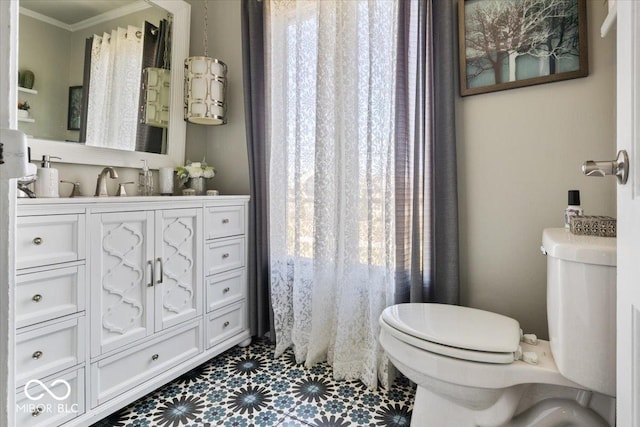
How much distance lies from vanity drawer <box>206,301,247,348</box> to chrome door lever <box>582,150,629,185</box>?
5.36 feet

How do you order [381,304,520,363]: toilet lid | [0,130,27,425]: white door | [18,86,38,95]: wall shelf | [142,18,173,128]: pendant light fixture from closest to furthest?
[0,130,27,425]: white door
[381,304,520,363]: toilet lid
[18,86,38,95]: wall shelf
[142,18,173,128]: pendant light fixture

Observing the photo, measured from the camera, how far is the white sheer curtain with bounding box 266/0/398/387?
1.50 metres

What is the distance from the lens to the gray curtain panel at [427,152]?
140 cm

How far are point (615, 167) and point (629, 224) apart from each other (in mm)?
109

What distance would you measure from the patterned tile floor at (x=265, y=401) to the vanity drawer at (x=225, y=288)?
327 mm

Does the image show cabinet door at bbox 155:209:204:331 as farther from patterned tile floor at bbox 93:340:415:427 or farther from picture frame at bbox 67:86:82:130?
picture frame at bbox 67:86:82:130

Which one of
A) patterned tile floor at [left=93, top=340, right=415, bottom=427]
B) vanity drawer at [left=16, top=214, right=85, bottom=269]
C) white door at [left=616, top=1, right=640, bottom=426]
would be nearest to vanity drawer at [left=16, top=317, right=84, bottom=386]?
vanity drawer at [left=16, top=214, right=85, bottom=269]

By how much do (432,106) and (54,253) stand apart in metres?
1.57

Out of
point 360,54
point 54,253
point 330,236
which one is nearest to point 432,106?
point 360,54

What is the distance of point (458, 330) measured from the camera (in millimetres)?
1042

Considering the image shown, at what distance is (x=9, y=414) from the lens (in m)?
0.36

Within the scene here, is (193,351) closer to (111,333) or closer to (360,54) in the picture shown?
(111,333)

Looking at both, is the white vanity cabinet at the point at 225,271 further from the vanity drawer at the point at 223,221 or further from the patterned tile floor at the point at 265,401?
the patterned tile floor at the point at 265,401

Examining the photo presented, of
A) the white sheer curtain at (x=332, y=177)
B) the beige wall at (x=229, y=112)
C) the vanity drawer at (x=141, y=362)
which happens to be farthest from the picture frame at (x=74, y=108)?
the vanity drawer at (x=141, y=362)
